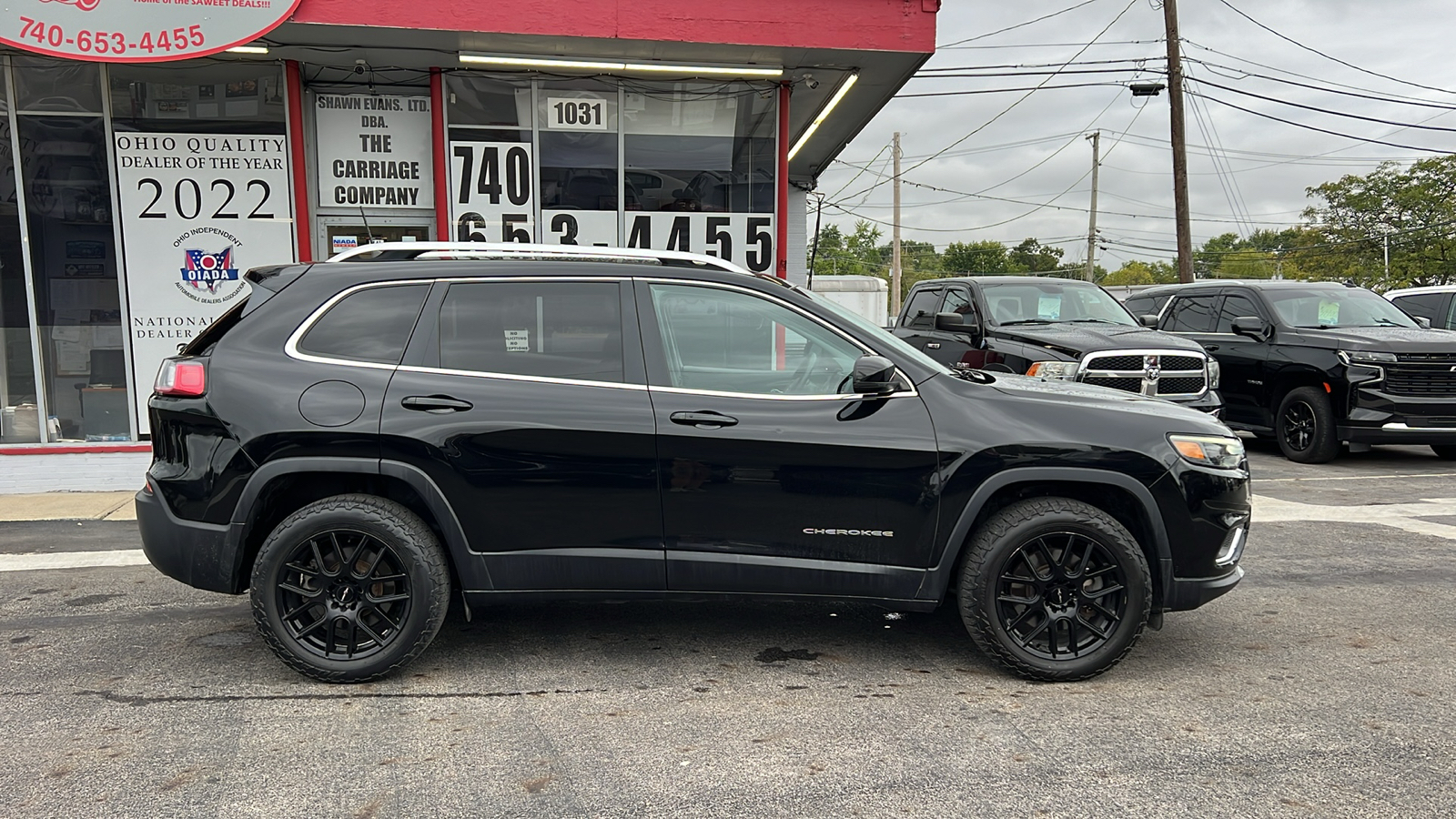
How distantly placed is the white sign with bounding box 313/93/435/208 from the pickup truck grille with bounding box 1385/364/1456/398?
9.96 m

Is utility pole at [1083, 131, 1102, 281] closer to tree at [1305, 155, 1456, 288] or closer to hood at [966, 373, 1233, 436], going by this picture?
tree at [1305, 155, 1456, 288]

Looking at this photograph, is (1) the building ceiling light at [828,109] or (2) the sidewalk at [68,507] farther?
(1) the building ceiling light at [828,109]

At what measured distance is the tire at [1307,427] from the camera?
10180 mm

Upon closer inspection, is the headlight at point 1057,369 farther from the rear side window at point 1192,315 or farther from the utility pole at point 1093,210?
the utility pole at point 1093,210

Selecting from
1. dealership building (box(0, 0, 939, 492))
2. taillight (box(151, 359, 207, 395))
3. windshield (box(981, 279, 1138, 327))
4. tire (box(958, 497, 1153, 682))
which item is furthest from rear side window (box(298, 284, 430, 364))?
windshield (box(981, 279, 1138, 327))

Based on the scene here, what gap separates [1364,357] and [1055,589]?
790 cm

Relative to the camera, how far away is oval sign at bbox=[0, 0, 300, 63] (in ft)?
25.8

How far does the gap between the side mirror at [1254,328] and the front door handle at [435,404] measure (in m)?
9.68

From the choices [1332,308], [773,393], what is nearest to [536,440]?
[773,393]

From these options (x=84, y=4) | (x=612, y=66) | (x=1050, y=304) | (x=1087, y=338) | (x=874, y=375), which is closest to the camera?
(x=874, y=375)

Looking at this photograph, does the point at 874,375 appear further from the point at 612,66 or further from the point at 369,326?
the point at 612,66

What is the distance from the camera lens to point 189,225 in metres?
9.12

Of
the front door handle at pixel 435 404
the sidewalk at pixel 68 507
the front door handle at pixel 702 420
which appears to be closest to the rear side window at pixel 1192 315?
the front door handle at pixel 702 420

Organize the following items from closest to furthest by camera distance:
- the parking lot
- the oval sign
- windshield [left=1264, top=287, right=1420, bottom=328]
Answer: the parking lot < the oval sign < windshield [left=1264, top=287, right=1420, bottom=328]
